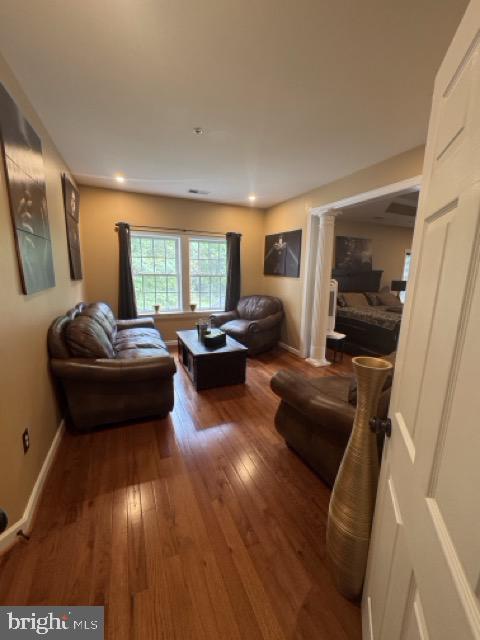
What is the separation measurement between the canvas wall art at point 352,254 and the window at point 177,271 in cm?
253

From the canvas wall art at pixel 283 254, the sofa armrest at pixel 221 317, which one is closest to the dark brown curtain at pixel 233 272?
the sofa armrest at pixel 221 317

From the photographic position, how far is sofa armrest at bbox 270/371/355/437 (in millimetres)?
1531

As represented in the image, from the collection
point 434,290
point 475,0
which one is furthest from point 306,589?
point 475,0

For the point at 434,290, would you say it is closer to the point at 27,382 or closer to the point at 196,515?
the point at 196,515

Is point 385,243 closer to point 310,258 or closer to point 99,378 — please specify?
point 310,258

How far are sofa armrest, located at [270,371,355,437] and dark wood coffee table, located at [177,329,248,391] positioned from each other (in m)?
1.19

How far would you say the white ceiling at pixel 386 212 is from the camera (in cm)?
429

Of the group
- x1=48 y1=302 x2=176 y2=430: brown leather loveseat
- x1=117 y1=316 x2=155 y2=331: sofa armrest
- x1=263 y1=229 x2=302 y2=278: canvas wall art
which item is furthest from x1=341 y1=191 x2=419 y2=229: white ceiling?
x1=48 y1=302 x2=176 y2=430: brown leather loveseat

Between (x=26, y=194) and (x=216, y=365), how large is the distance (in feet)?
7.34

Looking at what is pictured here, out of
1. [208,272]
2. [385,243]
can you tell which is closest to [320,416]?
[208,272]

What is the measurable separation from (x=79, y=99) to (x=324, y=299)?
3.45 metres

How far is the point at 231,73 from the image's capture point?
1644mm

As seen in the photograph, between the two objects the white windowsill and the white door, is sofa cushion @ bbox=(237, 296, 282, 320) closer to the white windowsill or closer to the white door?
the white windowsill

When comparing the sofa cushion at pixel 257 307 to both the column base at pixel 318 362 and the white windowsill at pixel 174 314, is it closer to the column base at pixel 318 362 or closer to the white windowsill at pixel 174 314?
the white windowsill at pixel 174 314
